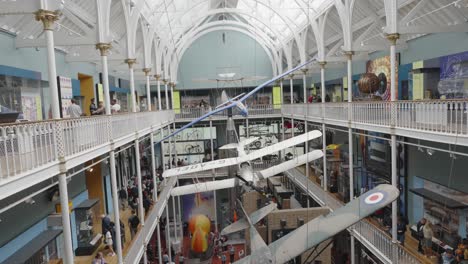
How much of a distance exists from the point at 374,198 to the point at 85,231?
13159 millimetres

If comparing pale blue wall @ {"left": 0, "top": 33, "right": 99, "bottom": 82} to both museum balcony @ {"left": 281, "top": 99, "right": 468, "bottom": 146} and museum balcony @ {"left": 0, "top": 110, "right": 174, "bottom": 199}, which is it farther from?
museum balcony @ {"left": 281, "top": 99, "right": 468, "bottom": 146}

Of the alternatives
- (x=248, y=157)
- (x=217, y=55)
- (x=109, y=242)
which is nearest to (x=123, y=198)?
(x=109, y=242)

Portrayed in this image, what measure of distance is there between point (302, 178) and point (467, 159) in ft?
40.0

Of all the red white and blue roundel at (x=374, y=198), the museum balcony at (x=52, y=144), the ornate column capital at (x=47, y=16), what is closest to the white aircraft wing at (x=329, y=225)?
the red white and blue roundel at (x=374, y=198)

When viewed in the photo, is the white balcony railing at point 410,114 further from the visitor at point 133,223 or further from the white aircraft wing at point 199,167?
the visitor at point 133,223

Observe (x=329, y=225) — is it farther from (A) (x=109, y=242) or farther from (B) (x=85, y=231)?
(B) (x=85, y=231)

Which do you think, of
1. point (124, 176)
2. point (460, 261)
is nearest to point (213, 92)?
point (124, 176)

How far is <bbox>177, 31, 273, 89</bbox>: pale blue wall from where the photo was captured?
135 feet

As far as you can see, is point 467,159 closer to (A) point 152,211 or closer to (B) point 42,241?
(A) point 152,211

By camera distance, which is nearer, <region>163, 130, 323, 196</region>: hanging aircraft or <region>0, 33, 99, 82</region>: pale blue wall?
<region>0, 33, 99, 82</region>: pale blue wall

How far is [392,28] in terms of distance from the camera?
1380cm

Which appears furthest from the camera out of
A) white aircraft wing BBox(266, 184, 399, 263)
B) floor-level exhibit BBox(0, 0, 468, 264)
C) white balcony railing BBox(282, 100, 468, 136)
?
white balcony railing BBox(282, 100, 468, 136)

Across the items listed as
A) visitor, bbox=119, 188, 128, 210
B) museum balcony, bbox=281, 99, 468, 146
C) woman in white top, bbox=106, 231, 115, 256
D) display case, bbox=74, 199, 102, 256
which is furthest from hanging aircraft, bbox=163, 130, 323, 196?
visitor, bbox=119, 188, 128, 210

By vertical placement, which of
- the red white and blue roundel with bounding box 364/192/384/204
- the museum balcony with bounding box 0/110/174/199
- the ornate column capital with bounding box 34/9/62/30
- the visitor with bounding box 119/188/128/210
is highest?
the ornate column capital with bounding box 34/9/62/30
